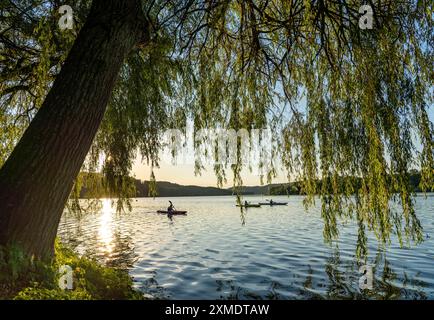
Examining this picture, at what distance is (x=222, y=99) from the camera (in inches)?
187

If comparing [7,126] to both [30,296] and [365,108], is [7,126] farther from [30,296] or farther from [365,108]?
[365,108]

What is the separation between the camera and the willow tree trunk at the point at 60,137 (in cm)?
306

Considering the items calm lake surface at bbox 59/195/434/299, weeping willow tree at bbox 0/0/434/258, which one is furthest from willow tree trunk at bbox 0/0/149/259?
calm lake surface at bbox 59/195/434/299

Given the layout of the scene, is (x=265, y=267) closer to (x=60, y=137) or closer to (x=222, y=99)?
(x=222, y=99)

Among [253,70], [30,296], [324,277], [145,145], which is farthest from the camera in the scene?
[324,277]

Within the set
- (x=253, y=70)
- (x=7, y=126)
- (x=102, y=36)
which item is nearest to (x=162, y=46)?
(x=253, y=70)

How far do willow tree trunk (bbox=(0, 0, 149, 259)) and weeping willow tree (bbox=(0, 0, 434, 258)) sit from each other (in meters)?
0.01

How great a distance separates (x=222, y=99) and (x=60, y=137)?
7.42ft

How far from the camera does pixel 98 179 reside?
6.23 metres

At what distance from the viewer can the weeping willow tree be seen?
3.19 metres

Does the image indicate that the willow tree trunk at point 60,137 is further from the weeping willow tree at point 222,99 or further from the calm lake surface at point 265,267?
the calm lake surface at point 265,267

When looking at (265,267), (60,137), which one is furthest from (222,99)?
(265,267)
